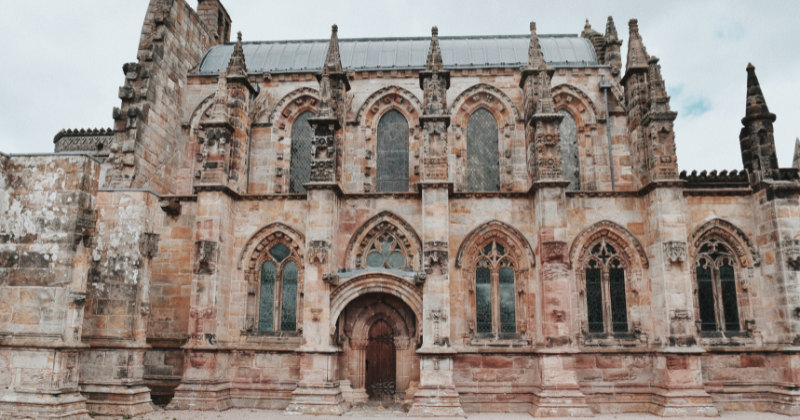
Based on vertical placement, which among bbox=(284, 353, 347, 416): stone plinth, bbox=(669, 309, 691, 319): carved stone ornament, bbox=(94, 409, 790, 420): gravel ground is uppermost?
bbox=(669, 309, 691, 319): carved stone ornament

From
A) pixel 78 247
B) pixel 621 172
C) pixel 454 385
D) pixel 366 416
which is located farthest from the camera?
pixel 621 172

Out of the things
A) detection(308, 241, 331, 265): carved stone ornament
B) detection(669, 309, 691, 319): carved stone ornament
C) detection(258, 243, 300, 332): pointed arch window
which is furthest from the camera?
detection(258, 243, 300, 332): pointed arch window

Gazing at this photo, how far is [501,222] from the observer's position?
53.7 ft

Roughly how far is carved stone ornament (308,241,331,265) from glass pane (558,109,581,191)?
29.4ft

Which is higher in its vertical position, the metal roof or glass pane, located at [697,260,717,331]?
the metal roof

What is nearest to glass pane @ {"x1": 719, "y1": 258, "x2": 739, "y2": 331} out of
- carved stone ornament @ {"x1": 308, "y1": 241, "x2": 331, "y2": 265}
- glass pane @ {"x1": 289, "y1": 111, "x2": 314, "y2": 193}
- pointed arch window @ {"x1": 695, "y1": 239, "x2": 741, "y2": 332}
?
pointed arch window @ {"x1": 695, "y1": 239, "x2": 741, "y2": 332}

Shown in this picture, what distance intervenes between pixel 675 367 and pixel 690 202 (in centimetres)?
496

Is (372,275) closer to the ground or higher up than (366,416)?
higher up

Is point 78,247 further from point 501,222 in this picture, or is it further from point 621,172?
point 621,172

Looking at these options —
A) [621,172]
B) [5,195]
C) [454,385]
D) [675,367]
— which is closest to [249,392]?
[454,385]

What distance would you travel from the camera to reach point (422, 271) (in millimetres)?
15555

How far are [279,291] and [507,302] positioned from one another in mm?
6877

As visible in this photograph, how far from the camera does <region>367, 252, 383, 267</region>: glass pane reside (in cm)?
1680

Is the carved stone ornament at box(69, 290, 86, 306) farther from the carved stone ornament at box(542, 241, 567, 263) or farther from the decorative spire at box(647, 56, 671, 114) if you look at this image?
the decorative spire at box(647, 56, 671, 114)
